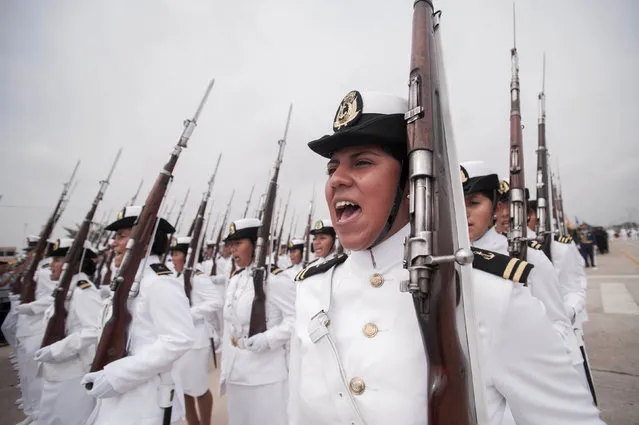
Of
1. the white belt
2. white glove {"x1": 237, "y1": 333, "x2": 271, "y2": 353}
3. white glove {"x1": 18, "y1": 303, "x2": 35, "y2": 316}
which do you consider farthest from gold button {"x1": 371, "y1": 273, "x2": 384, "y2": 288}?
white glove {"x1": 18, "y1": 303, "x2": 35, "y2": 316}

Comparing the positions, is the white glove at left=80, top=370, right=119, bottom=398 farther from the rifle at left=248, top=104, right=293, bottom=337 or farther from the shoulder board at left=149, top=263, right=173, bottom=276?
the rifle at left=248, top=104, right=293, bottom=337

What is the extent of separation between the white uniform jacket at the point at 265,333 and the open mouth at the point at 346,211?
313 cm

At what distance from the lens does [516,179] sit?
3902 mm

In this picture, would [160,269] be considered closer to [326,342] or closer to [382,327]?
[326,342]

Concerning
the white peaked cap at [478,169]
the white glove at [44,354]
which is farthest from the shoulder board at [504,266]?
the white glove at [44,354]

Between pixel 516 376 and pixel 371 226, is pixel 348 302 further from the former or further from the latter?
pixel 516 376

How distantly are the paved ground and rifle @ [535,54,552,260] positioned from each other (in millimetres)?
2348

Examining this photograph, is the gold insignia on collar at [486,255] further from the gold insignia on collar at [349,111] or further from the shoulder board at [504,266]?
the gold insignia on collar at [349,111]

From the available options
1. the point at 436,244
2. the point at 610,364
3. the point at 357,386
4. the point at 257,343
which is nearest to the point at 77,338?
the point at 257,343

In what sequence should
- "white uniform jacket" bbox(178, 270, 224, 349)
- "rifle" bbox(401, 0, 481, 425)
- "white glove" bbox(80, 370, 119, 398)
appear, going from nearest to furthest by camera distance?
"rifle" bbox(401, 0, 481, 425) < "white glove" bbox(80, 370, 119, 398) < "white uniform jacket" bbox(178, 270, 224, 349)

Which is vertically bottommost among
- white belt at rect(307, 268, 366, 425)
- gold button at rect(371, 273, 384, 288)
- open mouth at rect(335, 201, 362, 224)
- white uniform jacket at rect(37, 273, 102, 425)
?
white uniform jacket at rect(37, 273, 102, 425)

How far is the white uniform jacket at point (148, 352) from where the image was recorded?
3.02m

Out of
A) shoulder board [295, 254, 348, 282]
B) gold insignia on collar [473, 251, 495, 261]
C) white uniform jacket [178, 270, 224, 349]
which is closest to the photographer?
gold insignia on collar [473, 251, 495, 261]

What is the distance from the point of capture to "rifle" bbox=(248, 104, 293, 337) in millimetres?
4520
